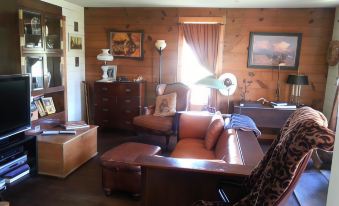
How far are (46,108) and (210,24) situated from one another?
9.57 ft

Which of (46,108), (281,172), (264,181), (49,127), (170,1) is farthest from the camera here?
(170,1)

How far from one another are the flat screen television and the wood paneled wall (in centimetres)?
225

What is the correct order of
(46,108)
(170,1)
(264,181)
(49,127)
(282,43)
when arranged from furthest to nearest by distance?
(282,43)
(170,1)
(46,108)
(49,127)
(264,181)

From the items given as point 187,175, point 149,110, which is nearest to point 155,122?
point 149,110

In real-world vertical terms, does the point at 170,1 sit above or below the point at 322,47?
above

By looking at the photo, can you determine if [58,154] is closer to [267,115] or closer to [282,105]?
[267,115]

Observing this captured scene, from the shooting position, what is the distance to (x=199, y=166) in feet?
6.11

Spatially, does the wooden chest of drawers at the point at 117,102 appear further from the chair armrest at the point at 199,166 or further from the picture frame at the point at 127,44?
the chair armrest at the point at 199,166

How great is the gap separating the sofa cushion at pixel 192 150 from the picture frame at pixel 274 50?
84.5 inches

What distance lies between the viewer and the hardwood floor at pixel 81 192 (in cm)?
267

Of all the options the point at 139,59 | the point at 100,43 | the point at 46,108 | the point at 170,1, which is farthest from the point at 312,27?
the point at 46,108

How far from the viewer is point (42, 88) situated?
3771mm

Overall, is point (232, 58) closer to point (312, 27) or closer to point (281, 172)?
point (312, 27)

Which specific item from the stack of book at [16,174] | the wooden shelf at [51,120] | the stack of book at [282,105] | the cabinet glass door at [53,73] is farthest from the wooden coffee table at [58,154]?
the stack of book at [282,105]
